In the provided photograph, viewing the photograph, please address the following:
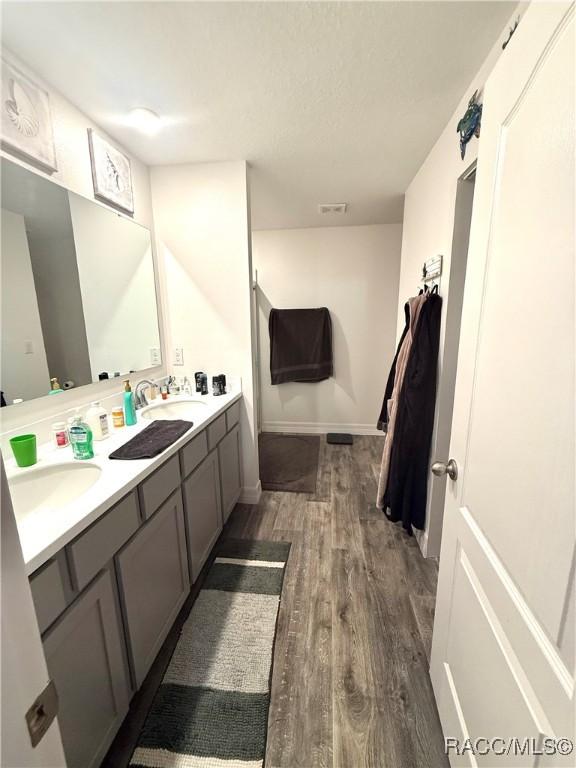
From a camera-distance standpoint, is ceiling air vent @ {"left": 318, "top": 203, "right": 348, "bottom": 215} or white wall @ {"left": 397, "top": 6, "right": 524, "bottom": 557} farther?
ceiling air vent @ {"left": 318, "top": 203, "right": 348, "bottom": 215}

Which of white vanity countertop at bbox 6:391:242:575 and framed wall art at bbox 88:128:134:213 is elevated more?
framed wall art at bbox 88:128:134:213

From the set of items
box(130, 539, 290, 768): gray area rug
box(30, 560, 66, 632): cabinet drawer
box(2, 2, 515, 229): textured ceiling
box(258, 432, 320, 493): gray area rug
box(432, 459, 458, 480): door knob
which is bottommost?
box(130, 539, 290, 768): gray area rug

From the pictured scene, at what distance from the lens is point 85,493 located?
103 centimetres

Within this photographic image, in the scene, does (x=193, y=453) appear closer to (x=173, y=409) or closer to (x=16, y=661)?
(x=173, y=409)

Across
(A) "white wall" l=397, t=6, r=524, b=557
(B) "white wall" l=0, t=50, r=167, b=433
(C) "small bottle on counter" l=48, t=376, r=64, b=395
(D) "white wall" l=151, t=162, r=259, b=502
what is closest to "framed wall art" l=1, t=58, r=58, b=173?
(B) "white wall" l=0, t=50, r=167, b=433

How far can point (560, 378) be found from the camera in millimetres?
528

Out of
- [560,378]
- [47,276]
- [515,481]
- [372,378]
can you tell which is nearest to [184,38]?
[47,276]

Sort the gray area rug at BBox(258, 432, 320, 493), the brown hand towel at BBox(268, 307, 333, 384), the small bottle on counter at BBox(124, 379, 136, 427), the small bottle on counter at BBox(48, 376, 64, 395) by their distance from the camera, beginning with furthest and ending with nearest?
1. the brown hand towel at BBox(268, 307, 333, 384)
2. the gray area rug at BBox(258, 432, 320, 493)
3. the small bottle on counter at BBox(124, 379, 136, 427)
4. the small bottle on counter at BBox(48, 376, 64, 395)

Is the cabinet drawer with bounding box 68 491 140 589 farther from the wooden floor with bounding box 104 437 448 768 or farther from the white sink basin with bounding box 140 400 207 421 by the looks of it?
the white sink basin with bounding box 140 400 207 421

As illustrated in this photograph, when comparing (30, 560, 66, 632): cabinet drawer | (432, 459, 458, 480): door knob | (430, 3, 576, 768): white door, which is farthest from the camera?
(432, 459, 458, 480): door knob

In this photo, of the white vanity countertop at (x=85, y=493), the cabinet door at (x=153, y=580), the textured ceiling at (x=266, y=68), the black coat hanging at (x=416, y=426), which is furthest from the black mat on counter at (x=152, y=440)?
the textured ceiling at (x=266, y=68)

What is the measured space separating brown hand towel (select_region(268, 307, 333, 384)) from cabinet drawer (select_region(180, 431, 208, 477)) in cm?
213

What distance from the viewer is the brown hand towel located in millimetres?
3578

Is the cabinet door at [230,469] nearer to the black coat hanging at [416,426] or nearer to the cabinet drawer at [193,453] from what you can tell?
the cabinet drawer at [193,453]
